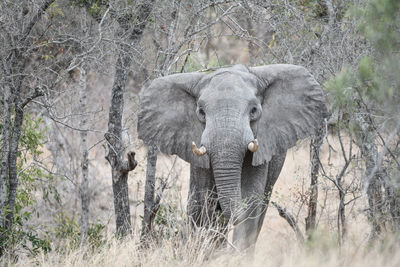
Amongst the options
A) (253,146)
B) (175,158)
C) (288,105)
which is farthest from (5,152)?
(288,105)

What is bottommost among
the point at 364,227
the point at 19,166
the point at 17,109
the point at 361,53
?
the point at 364,227

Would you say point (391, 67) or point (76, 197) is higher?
point (391, 67)

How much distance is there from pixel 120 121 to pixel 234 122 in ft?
5.87

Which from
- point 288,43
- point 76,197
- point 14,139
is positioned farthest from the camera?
point 76,197

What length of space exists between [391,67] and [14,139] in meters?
4.00

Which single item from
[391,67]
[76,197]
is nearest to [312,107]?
[391,67]

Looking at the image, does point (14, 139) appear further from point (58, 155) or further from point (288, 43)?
point (58, 155)

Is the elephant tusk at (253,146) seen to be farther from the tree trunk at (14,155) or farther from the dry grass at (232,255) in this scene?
the tree trunk at (14,155)

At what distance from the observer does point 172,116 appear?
26.0ft

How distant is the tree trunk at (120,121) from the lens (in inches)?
318

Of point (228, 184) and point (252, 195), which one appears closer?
point (228, 184)

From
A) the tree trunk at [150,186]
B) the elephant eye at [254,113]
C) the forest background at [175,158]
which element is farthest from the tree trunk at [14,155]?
the elephant eye at [254,113]

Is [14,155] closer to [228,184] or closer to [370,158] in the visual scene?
[228,184]

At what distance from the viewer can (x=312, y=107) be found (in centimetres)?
796
